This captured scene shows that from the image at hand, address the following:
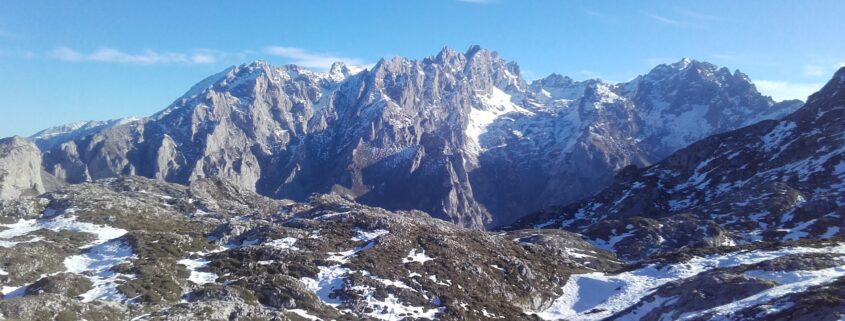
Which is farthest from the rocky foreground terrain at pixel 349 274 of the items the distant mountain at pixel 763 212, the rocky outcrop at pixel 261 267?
the distant mountain at pixel 763 212

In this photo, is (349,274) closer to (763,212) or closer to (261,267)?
(261,267)

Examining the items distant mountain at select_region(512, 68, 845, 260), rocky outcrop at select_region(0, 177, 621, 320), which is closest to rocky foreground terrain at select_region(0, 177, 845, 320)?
rocky outcrop at select_region(0, 177, 621, 320)

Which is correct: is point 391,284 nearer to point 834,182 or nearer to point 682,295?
point 682,295

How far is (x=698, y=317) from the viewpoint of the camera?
63.2 metres

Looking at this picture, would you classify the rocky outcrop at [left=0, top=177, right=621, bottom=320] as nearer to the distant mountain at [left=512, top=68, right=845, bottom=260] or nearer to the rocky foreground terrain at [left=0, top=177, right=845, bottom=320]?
the rocky foreground terrain at [left=0, top=177, right=845, bottom=320]

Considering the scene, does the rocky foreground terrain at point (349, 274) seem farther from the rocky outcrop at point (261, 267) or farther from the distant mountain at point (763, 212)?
the distant mountain at point (763, 212)

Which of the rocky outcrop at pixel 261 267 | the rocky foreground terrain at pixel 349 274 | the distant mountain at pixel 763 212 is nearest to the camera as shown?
the rocky foreground terrain at pixel 349 274

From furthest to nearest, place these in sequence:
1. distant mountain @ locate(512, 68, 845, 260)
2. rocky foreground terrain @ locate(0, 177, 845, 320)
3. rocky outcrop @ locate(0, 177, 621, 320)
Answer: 1. distant mountain @ locate(512, 68, 845, 260)
2. rocky outcrop @ locate(0, 177, 621, 320)
3. rocky foreground terrain @ locate(0, 177, 845, 320)

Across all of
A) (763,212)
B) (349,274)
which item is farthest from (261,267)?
(763,212)

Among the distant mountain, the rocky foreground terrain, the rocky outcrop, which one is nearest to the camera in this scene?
the rocky foreground terrain

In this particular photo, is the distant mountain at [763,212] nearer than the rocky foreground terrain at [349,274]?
No

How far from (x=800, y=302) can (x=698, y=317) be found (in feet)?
30.0

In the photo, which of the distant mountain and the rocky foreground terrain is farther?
the distant mountain

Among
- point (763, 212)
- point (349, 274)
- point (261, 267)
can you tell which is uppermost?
point (763, 212)
